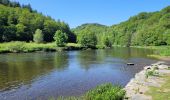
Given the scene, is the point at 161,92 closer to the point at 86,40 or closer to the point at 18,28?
the point at 86,40

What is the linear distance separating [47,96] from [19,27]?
145669mm

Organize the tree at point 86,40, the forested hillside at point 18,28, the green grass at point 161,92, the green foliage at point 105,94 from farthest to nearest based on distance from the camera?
the tree at point 86,40
the forested hillside at point 18,28
the green grass at point 161,92
the green foliage at point 105,94

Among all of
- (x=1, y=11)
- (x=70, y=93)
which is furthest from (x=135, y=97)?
(x=1, y=11)

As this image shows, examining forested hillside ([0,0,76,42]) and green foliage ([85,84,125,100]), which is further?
forested hillside ([0,0,76,42])

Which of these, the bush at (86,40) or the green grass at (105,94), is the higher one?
the bush at (86,40)

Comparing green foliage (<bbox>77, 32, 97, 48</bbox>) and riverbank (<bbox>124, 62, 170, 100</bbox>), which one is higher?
green foliage (<bbox>77, 32, 97, 48</bbox>)

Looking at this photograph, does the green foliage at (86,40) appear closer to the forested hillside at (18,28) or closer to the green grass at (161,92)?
the forested hillside at (18,28)

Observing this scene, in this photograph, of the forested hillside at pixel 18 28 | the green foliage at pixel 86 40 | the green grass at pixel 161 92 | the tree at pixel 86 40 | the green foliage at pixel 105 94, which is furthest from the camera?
the tree at pixel 86 40

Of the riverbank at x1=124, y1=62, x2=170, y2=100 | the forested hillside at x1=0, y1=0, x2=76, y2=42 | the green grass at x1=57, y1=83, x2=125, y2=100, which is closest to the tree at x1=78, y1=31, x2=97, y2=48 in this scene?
the forested hillside at x1=0, y1=0, x2=76, y2=42

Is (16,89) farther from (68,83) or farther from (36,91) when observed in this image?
(68,83)

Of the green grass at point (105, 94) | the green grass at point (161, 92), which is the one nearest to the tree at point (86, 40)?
the green grass at point (161, 92)

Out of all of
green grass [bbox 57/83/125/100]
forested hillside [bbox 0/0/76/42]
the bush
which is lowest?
green grass [bbox 57/83/125/100]

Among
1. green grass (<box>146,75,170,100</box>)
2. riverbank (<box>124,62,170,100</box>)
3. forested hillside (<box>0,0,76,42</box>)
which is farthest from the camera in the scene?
forested hillside (<box>0,0,76,42</box>)

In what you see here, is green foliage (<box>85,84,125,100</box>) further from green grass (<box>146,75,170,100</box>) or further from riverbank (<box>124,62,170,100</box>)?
green grass (<box>146,75,170,100</box>)
